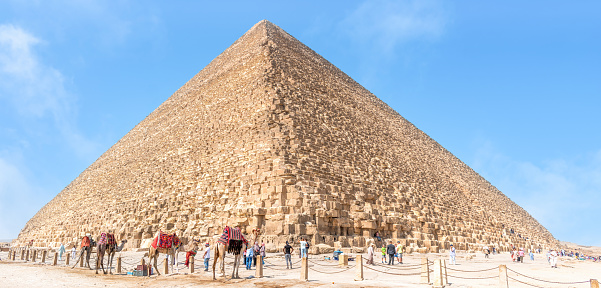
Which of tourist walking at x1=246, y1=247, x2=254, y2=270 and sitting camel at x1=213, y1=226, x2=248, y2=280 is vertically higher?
sitting camel at x1=213, y1=226, x2=248, y2=280

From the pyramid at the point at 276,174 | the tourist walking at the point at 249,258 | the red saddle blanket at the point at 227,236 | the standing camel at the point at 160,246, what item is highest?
the pyramid at the point at 276,174

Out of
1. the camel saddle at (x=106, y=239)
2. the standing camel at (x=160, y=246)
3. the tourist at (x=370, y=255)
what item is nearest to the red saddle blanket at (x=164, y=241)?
the standing camel at (x=160, y=246)

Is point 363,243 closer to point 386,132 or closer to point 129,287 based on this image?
point 129,287

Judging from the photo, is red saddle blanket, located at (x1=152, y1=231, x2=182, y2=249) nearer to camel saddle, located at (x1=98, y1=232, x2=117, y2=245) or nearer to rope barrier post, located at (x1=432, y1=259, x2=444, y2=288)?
camel saddle, located at (x1=98, y1=232, x2=117, y2=245)

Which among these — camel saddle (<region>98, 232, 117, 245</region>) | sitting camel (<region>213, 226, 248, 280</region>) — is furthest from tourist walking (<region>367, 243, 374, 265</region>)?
camel saddle (<region>98, 232, 117, 245</region>)

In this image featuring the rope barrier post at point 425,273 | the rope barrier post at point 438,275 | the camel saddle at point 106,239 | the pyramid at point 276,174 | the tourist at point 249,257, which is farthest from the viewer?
the pyramid at point 276,174

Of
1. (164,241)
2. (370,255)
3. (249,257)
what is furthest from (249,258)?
(370,255)

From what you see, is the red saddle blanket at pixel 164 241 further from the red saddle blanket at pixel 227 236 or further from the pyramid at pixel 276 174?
the pyramid at pixel 276 174

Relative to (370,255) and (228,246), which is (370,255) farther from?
(228,246)

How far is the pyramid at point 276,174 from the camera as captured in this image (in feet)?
44.4

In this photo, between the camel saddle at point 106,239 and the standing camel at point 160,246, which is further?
the camel saddle at point 106,239

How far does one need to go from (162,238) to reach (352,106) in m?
16.4

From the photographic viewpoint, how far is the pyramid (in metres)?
13.5

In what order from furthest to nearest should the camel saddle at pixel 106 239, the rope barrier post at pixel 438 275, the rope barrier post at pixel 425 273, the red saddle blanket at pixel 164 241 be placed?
the camel saddle at pixel 106 239 < the red saddle blanket at pixel 164 241 < the rope barrier post at pixel 425 273 < the rope barrier post at pixel 438 275
